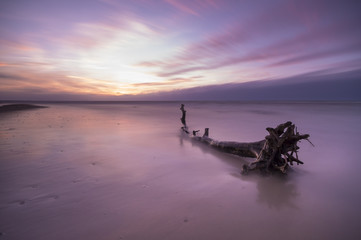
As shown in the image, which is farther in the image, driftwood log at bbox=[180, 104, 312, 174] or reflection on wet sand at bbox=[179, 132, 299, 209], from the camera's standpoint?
driftwood log at bbox=[180, 104, 312, 174]

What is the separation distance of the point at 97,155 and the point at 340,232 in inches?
287

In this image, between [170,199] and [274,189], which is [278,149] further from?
[170,199]

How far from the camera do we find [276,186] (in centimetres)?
456

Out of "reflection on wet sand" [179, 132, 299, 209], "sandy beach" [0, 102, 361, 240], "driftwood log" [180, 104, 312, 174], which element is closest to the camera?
"sandy beach" [0, 102, 361, 240]

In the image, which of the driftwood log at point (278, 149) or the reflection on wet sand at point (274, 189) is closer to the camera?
the reflection on wet sand at point (274, 189)

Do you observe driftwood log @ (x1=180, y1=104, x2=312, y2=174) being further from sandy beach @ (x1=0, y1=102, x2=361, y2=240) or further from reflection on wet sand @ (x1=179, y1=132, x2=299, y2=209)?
sandy beach @ (x1=0, y1=102, x2=361, y2=240)

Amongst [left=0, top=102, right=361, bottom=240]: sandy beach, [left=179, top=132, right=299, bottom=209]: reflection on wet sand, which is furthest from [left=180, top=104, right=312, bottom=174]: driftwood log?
[left=0, top=102, right=361, bottom=240]: sandy beach

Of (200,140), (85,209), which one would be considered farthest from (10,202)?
(200,140)

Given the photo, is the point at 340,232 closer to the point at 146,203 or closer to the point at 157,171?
the point at 146,203

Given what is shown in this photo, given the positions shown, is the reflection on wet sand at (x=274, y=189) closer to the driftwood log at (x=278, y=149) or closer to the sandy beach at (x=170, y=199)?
the sandy beach at (x=170, y=199)

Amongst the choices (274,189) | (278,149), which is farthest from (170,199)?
(278,149)

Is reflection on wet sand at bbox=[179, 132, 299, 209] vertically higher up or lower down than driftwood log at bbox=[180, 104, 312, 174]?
lower down

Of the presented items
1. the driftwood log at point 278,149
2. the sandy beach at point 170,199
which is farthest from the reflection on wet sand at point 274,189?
the driftwood log at point 278,149

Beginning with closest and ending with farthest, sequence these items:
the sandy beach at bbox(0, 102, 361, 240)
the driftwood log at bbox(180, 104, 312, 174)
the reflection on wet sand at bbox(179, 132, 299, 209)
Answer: the sandy beach at bbox(0, 102, 361, 240)
the reflection on wet sand at bbox(179, 132, 299, 209)
the driftwood log at bbox(180, 104, 312, 174)
